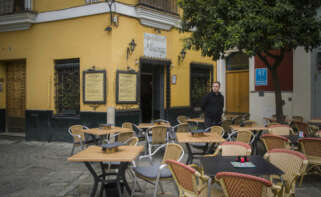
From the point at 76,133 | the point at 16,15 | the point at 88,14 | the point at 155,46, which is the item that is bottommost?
the point at 76,133

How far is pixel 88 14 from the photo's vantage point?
29.2 feet

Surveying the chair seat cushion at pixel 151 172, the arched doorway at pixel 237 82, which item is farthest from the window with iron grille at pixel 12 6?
the arched doorway at pixel 237 82

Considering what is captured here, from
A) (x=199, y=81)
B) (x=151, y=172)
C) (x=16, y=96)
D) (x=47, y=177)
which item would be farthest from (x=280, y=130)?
(x=16, y=96)

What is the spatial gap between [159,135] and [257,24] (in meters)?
3.55

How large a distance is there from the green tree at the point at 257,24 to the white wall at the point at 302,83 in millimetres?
3049

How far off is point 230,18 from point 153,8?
353 centimetres

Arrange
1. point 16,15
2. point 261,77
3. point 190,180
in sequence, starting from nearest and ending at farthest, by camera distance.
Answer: point 190,180, point 16,15, point 261,77

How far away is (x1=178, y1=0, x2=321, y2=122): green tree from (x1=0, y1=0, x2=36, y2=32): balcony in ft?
20.2

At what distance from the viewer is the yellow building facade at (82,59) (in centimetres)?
873

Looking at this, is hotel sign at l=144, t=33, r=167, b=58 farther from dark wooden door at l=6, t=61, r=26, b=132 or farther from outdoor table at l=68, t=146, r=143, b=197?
outdoor table at l=68, t=146, r=143, b=197

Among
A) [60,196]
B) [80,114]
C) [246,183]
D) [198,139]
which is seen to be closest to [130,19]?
[80,114]

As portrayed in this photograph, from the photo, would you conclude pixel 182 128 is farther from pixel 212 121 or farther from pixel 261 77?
pixel 261 77

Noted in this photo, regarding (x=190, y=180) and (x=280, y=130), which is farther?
(x=280, y=130)

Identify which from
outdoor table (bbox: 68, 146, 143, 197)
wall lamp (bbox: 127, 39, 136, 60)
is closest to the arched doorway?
wall lamp (bbox: 127, 39, 136, 60)
